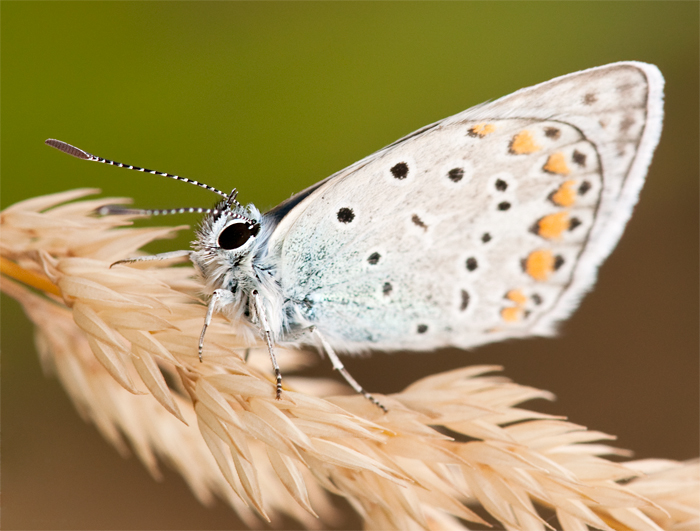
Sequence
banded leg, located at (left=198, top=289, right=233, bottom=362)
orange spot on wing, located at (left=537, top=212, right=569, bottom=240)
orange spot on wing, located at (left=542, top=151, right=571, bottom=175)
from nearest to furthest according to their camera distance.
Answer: banded leg, located at (left=198, top=289, right=233, bottom=362)
orange spot on wing, located at (left=542, top=151, right=571, bottom=175)
orange spot on wing, located at (left=537, top=212, right=569, bottom=240)

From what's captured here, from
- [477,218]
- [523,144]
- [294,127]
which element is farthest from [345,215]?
[294,127]

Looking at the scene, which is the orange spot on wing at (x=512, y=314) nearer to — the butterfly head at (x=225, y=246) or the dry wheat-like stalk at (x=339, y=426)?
the dry wheat-like stalk at (x=339, y=426)

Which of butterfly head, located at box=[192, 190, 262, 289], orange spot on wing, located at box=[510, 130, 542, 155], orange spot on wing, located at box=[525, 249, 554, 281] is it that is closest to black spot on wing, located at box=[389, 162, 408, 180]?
orange spot on wing, located at box=[510, 130, 542, 155]

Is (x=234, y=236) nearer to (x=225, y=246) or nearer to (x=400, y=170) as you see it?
(x=225, y=246)

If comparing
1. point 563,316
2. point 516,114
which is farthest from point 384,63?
point 563,316

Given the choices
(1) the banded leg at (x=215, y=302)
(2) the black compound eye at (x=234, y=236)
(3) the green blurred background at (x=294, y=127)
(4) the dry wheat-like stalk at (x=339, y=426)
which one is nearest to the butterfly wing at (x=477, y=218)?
(2) the black compound eye at (x=234, y=236)

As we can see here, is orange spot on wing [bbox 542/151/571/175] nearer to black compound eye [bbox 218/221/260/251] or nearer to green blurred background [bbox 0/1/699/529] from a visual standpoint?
black compound eye [bbox 218/221/260/251]

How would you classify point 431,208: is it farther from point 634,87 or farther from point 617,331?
point 617,331
